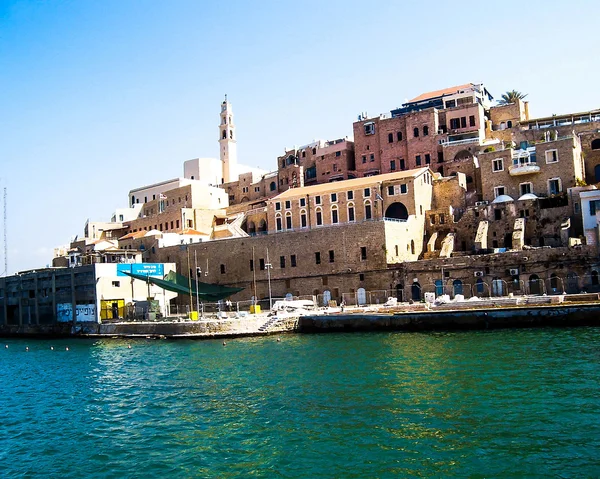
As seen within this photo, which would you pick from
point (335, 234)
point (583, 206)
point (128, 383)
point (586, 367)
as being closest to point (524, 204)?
point (583, 206)

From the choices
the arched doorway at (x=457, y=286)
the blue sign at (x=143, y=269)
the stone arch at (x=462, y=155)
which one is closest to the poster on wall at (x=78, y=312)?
the blue sign at (x=143, y=269)

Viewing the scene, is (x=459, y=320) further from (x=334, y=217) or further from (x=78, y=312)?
(x=78, y=312)

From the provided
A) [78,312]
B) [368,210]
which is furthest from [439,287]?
[78,312]

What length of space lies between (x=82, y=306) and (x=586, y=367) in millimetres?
38784

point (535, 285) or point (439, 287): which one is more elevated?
point (439, 287)

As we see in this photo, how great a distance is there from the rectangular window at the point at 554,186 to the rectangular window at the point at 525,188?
1.45 meters

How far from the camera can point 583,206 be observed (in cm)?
4372

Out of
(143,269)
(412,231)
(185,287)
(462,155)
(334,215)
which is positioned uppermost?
(462,155)

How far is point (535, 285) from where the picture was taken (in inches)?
1633

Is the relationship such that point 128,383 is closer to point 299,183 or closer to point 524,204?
point 524,204

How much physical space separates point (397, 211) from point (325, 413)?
35821 millimetres

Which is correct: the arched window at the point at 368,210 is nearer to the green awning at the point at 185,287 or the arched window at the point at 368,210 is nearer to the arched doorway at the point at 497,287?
the green awning at the point at 185,287

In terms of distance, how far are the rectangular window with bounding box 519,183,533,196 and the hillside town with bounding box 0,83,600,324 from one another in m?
0.18

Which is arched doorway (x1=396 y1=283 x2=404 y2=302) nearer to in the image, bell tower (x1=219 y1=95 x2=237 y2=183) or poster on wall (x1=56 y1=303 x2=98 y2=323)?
poster on wall (x1=56 y1=303 x2=98 y2=323)
